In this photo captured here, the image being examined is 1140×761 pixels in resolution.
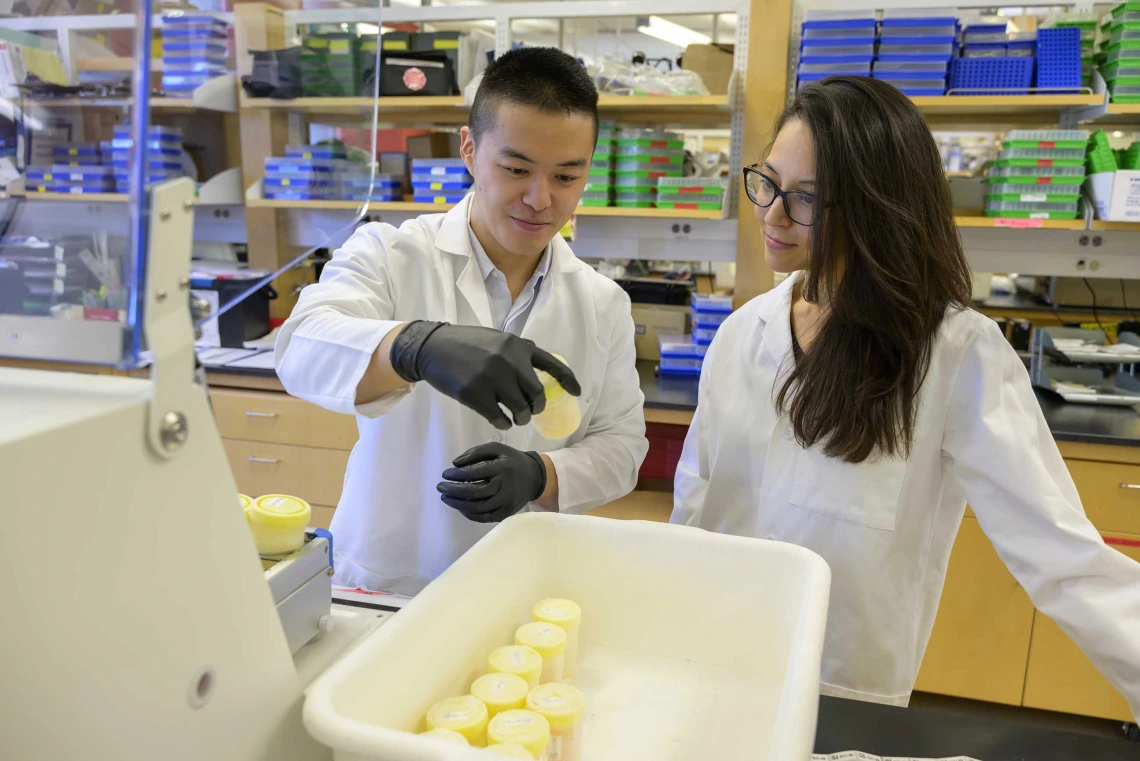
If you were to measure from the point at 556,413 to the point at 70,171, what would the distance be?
0.57 m

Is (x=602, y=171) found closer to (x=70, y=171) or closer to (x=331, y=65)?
(x=331, y=65)

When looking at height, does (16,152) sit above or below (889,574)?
above

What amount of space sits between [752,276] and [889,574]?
173cm

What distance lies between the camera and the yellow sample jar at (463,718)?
67 cm

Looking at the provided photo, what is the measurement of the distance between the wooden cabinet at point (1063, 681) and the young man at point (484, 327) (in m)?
1.69

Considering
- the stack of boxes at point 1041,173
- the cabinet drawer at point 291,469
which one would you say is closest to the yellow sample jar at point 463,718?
the cabinet drawer at point 291,469

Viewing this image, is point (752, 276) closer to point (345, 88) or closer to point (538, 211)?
point (538, 211)

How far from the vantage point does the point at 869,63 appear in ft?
8.23

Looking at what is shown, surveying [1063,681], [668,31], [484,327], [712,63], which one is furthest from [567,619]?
[668,31]

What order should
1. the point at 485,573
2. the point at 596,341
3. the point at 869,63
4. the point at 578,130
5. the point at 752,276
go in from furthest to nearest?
the point at 752,276
the point at 869,63
the point at 596,341
the point at 578,130
the point at 485,573

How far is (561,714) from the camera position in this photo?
0.70 meters

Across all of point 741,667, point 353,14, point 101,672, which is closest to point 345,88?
point 353,14

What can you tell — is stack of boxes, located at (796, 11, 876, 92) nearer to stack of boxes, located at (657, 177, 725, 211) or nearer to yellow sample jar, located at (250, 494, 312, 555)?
stack of boxes, located at (657, 177, 725, 211)

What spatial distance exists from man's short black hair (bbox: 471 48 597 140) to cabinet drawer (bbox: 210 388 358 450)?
1.61 meters
